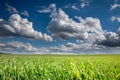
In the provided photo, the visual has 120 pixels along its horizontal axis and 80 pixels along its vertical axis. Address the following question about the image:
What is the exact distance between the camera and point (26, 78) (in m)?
4.06

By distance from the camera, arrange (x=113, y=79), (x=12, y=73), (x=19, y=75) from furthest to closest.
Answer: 1. (x=12, y=73)
2. (x=19, y=75)
3. (x=113, y=79)

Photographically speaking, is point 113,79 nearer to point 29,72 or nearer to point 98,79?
point 98,79

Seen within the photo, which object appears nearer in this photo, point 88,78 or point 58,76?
point 88,78

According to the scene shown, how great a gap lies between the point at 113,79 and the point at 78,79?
62 cm

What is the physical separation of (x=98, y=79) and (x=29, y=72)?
1.72 meters

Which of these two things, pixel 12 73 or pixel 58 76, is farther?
pixel 12 73

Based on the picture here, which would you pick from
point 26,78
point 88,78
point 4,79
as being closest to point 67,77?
point 88,78

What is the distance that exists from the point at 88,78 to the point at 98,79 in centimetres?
19

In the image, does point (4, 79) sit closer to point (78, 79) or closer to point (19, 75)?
point (19, 75)

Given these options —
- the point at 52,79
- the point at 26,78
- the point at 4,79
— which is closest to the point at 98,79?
the point at 52,79

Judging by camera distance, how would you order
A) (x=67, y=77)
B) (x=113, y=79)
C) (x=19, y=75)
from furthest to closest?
(x=19, y=75)
(x=67, y=77)
(x=113, y=79)

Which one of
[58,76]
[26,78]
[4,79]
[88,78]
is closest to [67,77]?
[58,76]

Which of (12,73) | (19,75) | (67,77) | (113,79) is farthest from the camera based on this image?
(12,73)

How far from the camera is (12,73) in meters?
4.47
